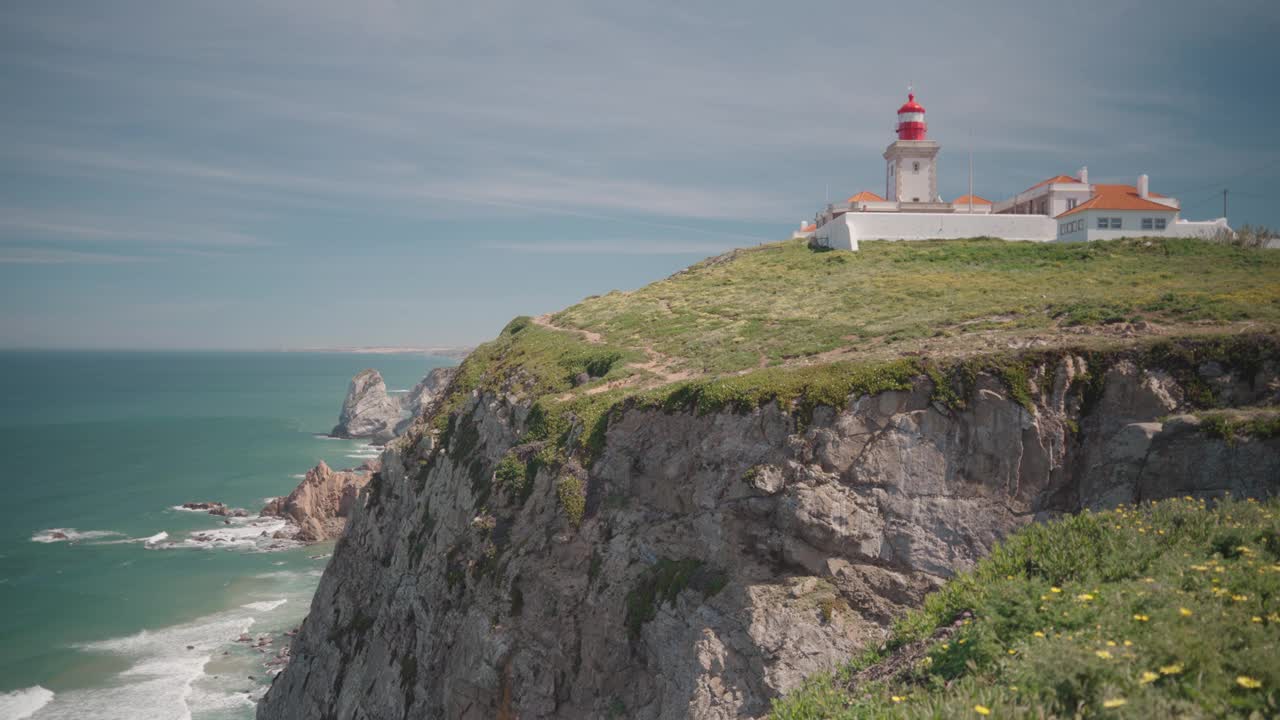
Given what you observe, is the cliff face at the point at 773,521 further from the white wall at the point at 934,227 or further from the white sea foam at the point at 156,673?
the white wall at the point at 934,227

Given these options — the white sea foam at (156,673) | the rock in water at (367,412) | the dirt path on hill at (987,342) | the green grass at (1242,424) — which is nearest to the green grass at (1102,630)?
the green grass at (1242,424)

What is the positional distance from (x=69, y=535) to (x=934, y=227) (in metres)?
70.7

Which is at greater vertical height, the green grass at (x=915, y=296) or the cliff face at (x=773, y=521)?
the green grass at (x=915, y=296)

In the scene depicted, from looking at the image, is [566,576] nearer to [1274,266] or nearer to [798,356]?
[798,356]

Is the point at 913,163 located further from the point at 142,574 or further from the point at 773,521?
the point at 142,574

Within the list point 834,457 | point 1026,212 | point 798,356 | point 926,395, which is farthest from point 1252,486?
point 1026,212

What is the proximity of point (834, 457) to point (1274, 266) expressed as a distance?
2489cm

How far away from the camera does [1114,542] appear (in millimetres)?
8758

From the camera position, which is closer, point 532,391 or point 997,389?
point 997,389

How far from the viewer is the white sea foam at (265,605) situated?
4608cm

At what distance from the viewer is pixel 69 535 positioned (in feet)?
203

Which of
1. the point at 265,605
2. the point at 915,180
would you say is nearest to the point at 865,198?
the point at 915,180

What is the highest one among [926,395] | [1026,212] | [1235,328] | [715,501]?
[1026,212]

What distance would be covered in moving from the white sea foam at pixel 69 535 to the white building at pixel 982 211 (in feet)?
204
